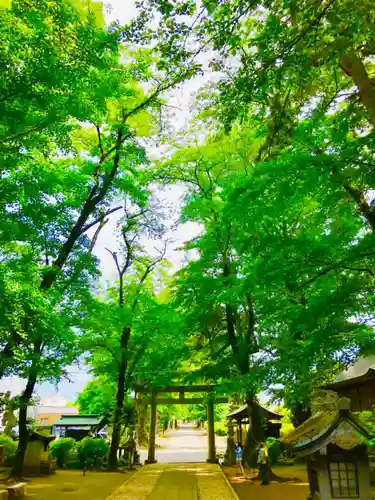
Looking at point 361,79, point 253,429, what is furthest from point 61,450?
point 361,79

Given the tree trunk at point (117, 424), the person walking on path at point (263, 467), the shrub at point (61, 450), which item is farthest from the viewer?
the shrub at point (61, 450)

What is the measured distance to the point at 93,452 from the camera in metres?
18.1

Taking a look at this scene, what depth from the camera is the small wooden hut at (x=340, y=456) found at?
5945mm

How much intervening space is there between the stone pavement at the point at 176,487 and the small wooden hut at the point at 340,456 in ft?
15.7

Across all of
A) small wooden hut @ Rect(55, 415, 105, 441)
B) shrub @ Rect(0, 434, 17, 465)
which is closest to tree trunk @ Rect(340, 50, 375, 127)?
shrub @ Rect(0, 434, 17, 465)

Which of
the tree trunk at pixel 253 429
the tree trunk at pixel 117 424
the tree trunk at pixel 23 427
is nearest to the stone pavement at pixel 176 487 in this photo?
the tree trunk at pixel 253 429

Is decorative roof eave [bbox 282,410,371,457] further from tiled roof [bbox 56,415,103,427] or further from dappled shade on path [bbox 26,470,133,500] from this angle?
tiled roof [bbox 56,415,103,427]

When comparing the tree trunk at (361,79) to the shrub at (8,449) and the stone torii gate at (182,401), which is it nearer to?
the stone torii gate at (182,401)

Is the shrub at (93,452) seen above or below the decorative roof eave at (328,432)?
below

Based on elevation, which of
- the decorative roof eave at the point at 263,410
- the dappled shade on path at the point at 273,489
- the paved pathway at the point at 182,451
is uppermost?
the decorative roof eave at the point at 263,410

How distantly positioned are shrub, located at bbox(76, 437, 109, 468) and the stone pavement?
2941 mm

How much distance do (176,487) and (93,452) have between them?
7.45 meters

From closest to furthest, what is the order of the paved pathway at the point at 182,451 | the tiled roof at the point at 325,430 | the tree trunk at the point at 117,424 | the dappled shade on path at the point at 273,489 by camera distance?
the tiled roof at the point at 325,430, the dappled shade on path at the point at 273,489, the tree trunk at the point at 117,424, the paved pathway at the point at 182,451

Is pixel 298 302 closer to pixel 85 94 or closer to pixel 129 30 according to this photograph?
pixel 129 30
